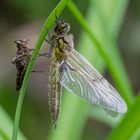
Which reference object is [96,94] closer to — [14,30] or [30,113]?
[30,113]

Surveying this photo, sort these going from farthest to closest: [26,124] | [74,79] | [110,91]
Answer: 1. [26,124]
2. [74,79]
3. [110,91]

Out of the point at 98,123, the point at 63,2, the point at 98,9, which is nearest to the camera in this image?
the point at 63,2

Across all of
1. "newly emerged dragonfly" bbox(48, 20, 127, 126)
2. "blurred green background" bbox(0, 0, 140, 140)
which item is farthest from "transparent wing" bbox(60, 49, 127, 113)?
"blurred green background" bbox(0, 0, 140, 140)

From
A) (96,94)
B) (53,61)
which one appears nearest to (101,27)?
(53,61)

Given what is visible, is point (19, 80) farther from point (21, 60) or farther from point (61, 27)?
point (61, 27)

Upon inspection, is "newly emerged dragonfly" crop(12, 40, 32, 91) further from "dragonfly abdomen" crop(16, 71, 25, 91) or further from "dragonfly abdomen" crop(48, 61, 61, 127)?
"dragonfly abdomen" crop(48, 61, 61, 127)

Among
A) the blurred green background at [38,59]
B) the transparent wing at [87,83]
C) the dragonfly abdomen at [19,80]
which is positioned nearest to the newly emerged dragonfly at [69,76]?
the transparent wing at [87,83]

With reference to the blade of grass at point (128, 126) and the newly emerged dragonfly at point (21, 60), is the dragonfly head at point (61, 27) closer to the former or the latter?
the newly emerged dragonfly at point (21, 60)
